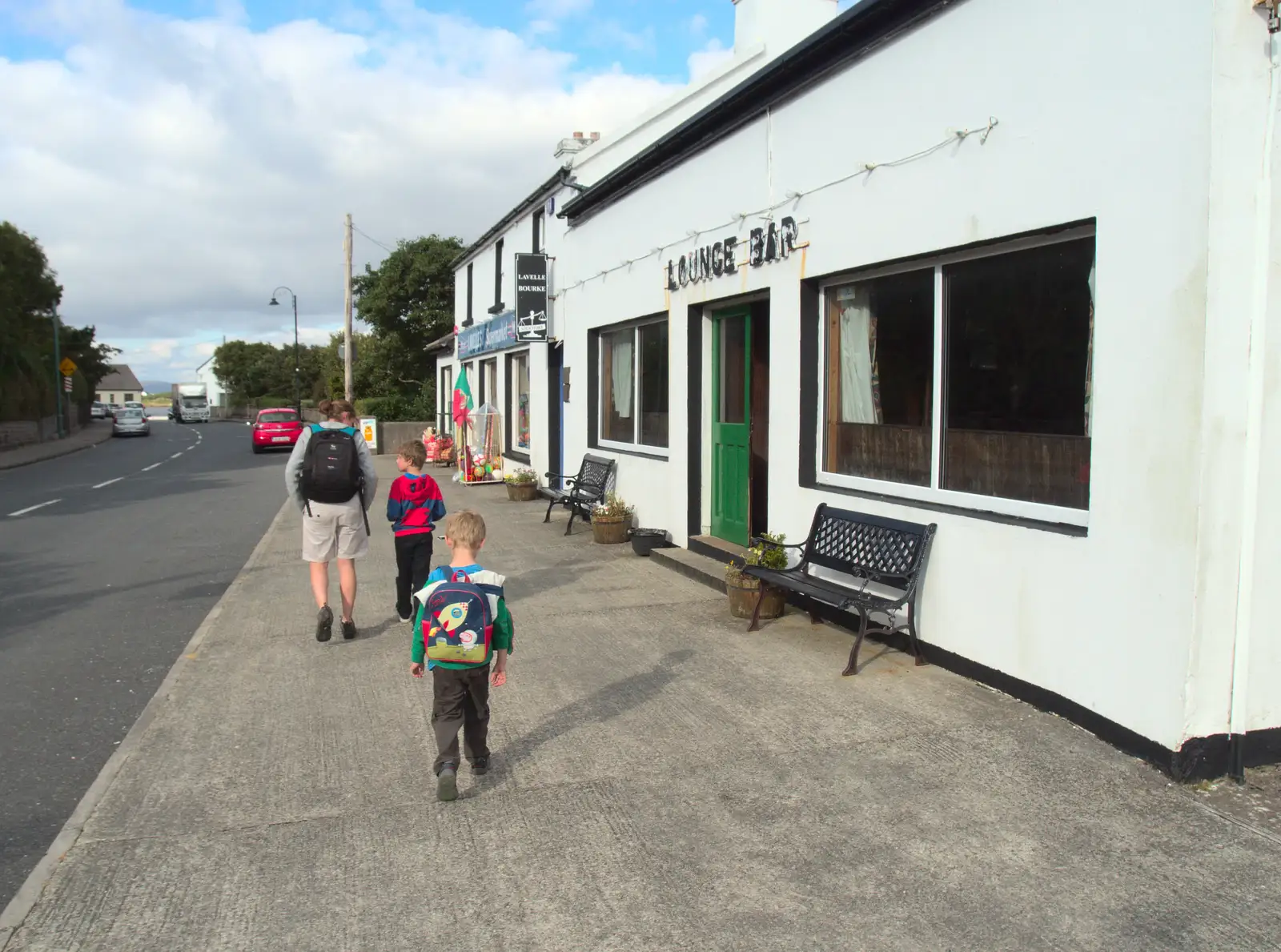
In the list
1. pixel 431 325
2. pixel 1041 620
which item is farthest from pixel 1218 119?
pixel 431 325

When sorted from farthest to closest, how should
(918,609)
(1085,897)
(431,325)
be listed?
(431,325) < (918,609) < (1085,897)

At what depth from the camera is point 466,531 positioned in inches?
176

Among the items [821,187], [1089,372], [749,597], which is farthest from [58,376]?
[1089,372]

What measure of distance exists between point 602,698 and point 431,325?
3732 centimetres

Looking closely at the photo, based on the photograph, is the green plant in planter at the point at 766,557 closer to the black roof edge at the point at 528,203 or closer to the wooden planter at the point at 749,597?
the wooden planter at the point at 749,597

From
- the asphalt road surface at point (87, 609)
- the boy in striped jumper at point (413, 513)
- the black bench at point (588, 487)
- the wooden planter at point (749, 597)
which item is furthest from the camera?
the black bench at point (588, 487)

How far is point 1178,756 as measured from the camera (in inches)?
172

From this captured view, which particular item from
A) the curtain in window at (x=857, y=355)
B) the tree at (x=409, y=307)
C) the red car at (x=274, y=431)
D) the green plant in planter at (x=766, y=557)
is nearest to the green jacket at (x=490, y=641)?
the green plant in planter at (x=766, y=557)

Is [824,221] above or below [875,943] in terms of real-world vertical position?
above

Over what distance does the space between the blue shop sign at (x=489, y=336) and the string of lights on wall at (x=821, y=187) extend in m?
6.05

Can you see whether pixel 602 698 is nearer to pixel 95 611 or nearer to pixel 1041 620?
pixel 1041 620

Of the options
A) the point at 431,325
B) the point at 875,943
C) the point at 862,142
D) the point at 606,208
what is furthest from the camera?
the point at 431,325

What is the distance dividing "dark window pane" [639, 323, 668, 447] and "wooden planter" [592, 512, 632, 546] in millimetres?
982

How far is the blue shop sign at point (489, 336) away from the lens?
736 inches
